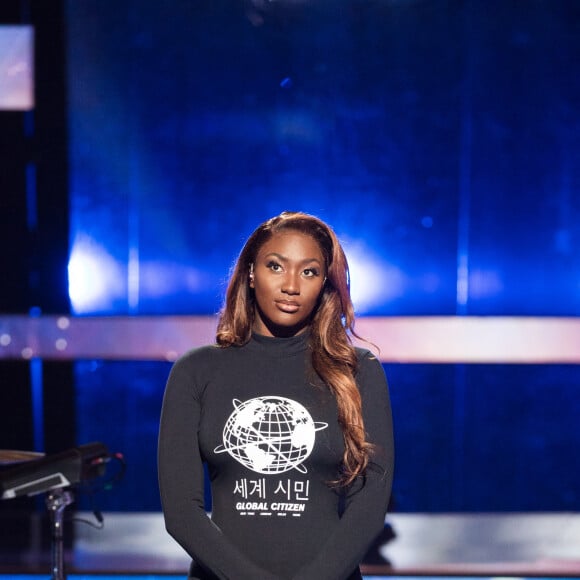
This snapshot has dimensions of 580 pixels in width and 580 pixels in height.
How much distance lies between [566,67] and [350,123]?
1.03 metres

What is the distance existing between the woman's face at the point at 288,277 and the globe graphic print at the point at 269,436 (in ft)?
0.60

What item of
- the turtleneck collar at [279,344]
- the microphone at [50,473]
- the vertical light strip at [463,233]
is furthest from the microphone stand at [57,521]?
the vertical light strip at [463,233]

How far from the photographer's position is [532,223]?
379 centimetres

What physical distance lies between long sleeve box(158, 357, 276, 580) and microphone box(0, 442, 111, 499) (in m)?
0.45

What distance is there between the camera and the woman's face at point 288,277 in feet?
5.24

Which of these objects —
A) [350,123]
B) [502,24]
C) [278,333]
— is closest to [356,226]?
[350,123]

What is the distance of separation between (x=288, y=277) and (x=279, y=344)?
15 cm

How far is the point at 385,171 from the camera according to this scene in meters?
3.82

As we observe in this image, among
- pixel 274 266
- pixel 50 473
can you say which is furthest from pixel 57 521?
pixel 274 266

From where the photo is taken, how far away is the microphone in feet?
5.88

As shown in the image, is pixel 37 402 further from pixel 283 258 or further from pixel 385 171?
pixel 283 258

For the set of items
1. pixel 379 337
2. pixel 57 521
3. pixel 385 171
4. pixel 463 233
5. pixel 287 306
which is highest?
pixel 385 171

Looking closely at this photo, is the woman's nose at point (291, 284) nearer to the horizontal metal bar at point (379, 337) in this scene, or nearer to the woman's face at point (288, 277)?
the woman's face at point (288, 277)

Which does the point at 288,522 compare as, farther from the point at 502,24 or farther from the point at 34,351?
the point at 502,24
